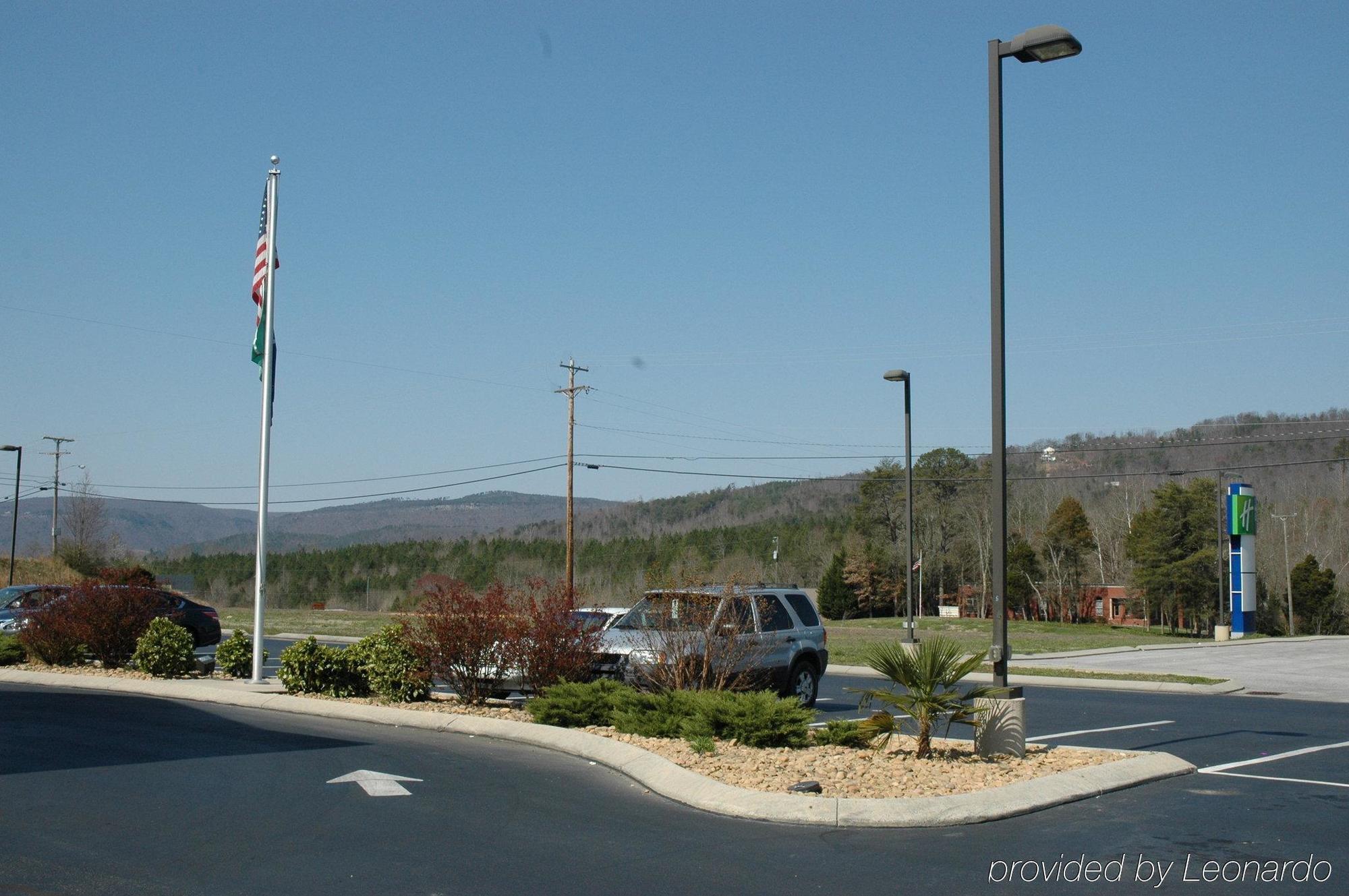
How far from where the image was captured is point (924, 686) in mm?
11078

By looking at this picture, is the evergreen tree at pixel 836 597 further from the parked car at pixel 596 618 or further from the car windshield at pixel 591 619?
the car windshield at pixel 591 619

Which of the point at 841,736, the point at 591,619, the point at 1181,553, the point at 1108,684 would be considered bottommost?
the point at 1108,684

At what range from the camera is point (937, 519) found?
9244 cm

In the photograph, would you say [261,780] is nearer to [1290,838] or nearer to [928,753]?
[928,753]

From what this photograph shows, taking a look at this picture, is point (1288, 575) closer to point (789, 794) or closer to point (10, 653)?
point (10, 653)

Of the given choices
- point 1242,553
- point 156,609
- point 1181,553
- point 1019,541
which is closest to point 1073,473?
point 1019,541

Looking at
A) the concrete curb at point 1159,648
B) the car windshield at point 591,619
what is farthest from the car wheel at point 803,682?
the concrete curb at point 1159,648

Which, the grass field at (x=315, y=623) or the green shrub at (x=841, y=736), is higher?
the green shrub at (x=841, y=736)

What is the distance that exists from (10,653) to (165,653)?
4.35m

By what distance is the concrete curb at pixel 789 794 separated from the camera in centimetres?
919

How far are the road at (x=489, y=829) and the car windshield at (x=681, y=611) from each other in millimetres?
2276

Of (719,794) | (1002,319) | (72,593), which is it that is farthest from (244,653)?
(1002,319)

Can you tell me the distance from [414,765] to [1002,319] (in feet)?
24.3

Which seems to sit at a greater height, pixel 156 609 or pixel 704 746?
pixel 156 609
